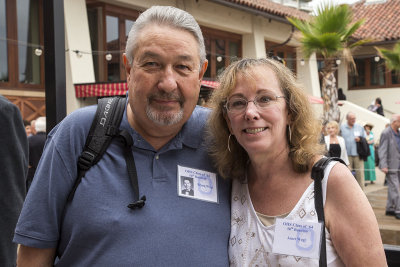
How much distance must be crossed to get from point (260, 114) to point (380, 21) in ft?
87.3

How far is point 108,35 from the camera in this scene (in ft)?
40.8

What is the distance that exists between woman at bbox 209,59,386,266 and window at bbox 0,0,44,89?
10025mm

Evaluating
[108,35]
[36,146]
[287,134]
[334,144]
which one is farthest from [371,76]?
[287,134]

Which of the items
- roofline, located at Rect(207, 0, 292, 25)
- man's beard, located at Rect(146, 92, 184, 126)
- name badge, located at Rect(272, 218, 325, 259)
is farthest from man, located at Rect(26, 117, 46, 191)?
roofline, located at Rect(207, 0, 292, 25)

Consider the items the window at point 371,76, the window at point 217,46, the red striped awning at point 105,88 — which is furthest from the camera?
the window at point 371,76

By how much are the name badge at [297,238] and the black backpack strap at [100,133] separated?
84 centimetres

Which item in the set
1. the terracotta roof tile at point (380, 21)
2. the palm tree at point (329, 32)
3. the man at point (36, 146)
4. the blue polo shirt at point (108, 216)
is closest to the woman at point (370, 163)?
the palm tree at point (329, 32)

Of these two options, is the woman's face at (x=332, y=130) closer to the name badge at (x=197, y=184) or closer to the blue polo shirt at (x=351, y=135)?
the blue polo shirt at (x=351, y=135)

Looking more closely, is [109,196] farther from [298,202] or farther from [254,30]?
[254,30]

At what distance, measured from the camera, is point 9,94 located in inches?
443

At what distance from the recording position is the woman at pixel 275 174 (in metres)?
1.80

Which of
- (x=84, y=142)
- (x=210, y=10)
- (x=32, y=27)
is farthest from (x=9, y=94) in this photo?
(x=84, y=142)

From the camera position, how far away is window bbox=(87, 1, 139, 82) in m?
12.1

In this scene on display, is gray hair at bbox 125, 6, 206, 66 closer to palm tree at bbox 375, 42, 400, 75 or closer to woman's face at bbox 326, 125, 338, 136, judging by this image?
woman's face at bbox 326, 125, 338, 136
